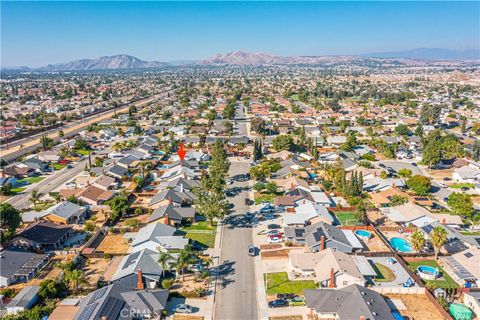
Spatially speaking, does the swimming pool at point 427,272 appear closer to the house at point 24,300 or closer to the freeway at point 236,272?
the freeway at point 236,272

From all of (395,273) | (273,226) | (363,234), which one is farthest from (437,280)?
(273,226)

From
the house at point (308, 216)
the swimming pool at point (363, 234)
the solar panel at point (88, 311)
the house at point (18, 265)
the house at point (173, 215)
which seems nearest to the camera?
the solar panel at point (88, 311)

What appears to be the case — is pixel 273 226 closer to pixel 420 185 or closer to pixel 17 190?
pixel 420 185

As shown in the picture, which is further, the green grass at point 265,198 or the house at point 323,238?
the green grass at point 265,198

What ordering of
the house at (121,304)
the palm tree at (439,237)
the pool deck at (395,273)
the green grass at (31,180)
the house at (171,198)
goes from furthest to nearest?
the green grass at (31,180) < the house at (171,198) < the palm tree at (439,237) < the pool deck at (395,273) < the house at (121,304)

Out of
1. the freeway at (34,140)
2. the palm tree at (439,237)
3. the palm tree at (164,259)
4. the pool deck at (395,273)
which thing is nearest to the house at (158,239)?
the palm tree at (164,259)

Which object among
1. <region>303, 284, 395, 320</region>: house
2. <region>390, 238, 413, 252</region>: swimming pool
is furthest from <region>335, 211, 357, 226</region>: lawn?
<region>303, 284, 395, 320</region>: house

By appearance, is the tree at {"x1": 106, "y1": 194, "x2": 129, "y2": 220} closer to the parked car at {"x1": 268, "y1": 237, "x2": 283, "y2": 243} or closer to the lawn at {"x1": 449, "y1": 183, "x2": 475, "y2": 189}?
the parked car at {"x1": 268, "y1": 237, "x2": 283, "y2": 243}
